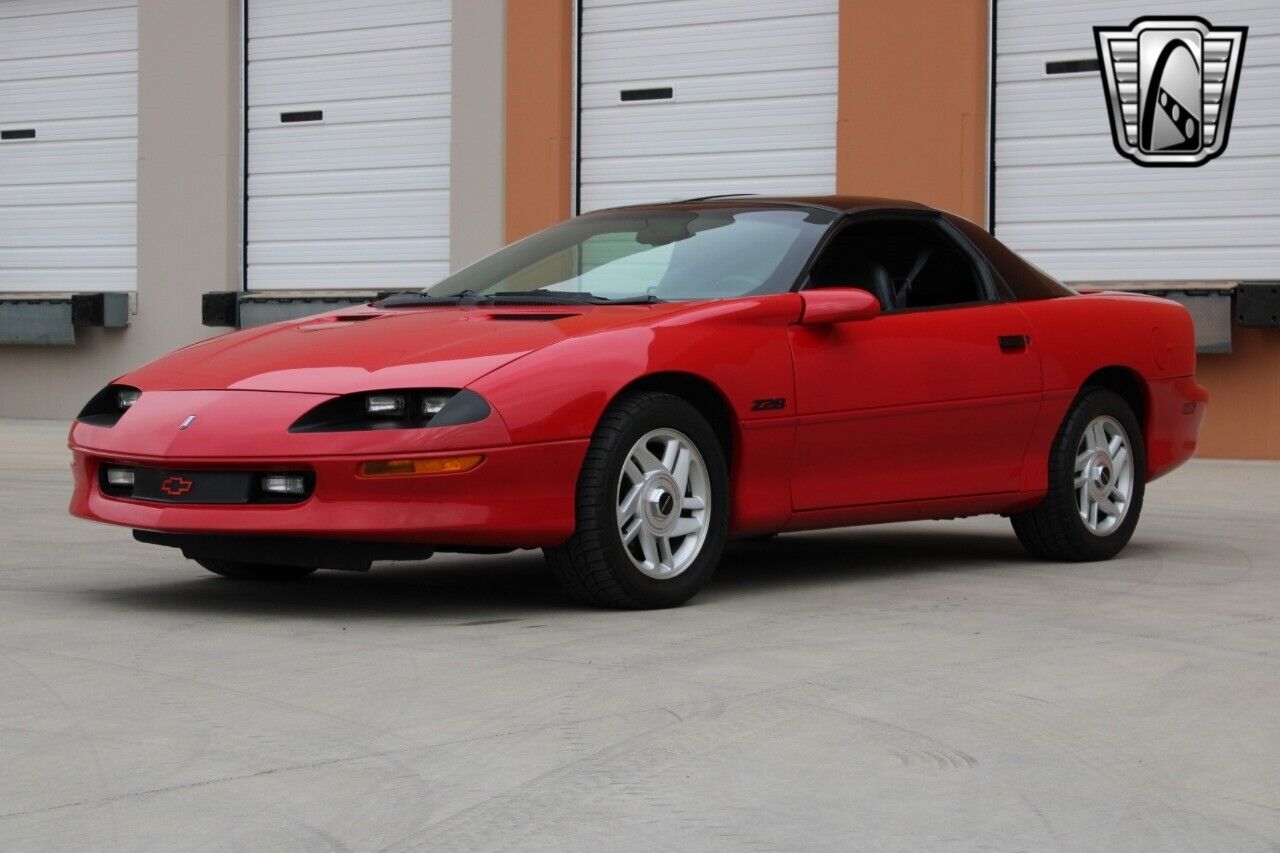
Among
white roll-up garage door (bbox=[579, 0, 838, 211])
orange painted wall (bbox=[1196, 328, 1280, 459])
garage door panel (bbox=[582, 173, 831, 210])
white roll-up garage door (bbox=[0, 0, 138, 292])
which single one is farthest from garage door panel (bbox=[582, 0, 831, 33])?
white roll-up garage door (bbox=[0, 0, 138, 292])

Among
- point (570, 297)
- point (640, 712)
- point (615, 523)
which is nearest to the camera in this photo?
point (640, 712)

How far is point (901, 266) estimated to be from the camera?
23.5 ft

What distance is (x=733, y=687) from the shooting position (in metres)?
4.73

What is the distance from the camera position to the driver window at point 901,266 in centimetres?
693


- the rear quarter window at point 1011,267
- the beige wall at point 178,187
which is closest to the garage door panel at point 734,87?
the beige wall at point 178,187

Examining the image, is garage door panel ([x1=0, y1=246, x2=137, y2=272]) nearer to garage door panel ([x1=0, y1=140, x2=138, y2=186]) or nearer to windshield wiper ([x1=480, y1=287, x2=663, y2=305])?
garage door panel ([x1=0, y1=140, x2=138, y2=186])

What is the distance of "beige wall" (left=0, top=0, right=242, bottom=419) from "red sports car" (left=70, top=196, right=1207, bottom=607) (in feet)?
39.9

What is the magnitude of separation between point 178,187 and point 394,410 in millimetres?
14322

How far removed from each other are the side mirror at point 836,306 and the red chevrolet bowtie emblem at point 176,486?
200cm

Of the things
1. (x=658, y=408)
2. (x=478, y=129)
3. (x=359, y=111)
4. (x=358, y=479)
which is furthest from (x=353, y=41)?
(x=358, y=479)

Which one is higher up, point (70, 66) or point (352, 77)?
point (70, 66)

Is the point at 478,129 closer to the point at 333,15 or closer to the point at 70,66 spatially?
the point at 333,15

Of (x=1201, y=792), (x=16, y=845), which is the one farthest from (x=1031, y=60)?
(x=16, y=845)

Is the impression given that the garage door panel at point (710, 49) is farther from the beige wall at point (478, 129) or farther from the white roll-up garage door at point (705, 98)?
the beige wall at point (478, 129)
